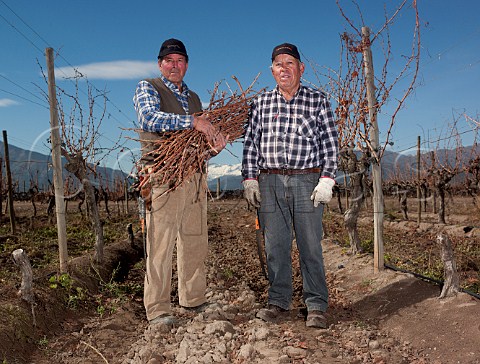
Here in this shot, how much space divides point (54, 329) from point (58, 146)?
2.14m

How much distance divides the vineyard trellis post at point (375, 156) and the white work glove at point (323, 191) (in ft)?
5.07

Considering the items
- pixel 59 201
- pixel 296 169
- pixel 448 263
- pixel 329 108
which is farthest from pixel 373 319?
pixel 59 201

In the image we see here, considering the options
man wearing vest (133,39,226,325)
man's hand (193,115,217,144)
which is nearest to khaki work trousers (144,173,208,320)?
man wearing vest (133,39,226,325)

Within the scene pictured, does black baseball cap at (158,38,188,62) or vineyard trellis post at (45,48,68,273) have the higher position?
black baseball cap at (158,38,188,62)

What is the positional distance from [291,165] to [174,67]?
4.00 ft

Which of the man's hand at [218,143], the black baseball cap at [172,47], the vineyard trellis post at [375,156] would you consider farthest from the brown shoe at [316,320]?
the black baseball cap at [172,47]

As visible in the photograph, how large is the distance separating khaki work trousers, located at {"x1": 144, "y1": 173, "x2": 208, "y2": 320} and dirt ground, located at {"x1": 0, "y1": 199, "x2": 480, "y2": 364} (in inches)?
8.6

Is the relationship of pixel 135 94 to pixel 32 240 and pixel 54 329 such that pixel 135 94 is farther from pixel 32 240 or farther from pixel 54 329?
→ pixel 32 240

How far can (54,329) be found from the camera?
13.0 feet

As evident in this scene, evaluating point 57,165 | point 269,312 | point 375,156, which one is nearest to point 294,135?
point 269,312

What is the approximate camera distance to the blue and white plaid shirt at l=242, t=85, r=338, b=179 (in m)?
3.50

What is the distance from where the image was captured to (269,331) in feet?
10.7

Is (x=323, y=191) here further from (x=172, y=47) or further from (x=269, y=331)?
(x=172, y=47)

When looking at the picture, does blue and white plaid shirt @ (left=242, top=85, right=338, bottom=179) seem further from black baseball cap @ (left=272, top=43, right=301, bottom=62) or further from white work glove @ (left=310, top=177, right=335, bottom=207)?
black baseball cap @ (left=272, top=43, right=301, bottom=62)
